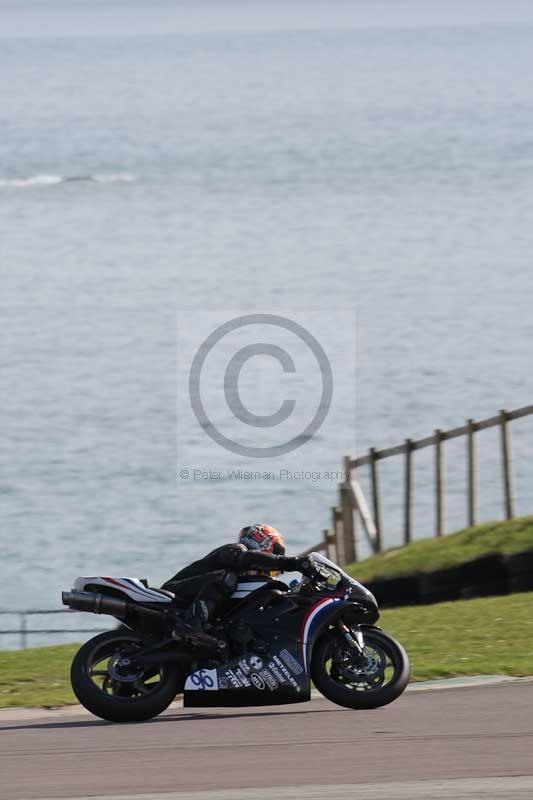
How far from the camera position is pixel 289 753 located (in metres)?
9.96

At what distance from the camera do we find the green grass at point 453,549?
19094 mm

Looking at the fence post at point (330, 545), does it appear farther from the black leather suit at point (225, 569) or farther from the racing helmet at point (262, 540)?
the black leather suit at point (225, 569)

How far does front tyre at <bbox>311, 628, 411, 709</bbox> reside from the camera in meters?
11.1

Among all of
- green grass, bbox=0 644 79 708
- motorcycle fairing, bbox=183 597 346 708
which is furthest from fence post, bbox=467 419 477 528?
motorcycle fairing, bbox=183 597 346 708

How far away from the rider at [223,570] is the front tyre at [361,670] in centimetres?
56

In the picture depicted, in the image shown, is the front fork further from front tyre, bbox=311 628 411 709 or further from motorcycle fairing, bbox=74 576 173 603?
motorcycle fairing, bbox=74 576 173 603

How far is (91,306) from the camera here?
87.8 metres

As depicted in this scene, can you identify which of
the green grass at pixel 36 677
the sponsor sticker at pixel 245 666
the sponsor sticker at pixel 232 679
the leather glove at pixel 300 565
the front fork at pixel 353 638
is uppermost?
the leather glove at pixel 300 565

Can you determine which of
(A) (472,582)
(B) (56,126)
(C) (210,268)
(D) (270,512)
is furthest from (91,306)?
(B) (56,126)

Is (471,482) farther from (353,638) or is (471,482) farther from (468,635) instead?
(353,638)

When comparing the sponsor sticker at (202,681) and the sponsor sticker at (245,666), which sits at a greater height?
the sponsor sticker at (245,666)

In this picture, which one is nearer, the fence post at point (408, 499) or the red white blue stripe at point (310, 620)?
the red white blue stripe at point (310, 620)

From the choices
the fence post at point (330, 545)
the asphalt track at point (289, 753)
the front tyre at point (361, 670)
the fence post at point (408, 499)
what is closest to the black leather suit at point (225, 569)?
the front tyre at point (361, 670)

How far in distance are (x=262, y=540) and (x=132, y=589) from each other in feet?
2.89
